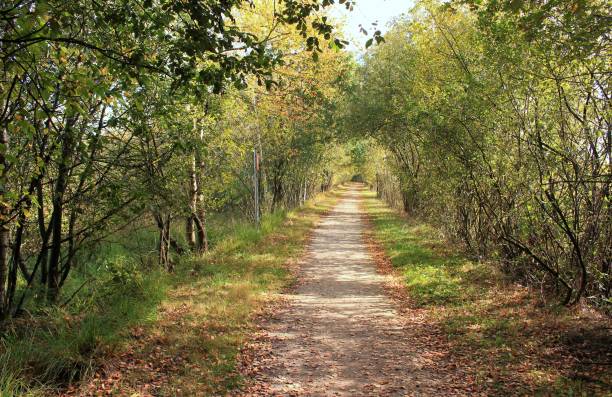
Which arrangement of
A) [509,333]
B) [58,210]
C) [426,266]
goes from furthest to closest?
[426,266] → [58,210] → [509,333]

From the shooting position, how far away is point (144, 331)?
6.34m

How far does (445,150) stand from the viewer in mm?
10570

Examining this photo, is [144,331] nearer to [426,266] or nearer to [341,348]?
[341,348]

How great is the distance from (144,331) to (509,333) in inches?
209

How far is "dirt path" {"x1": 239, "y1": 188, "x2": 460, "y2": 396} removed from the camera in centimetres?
511

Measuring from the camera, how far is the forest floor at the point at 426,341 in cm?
508

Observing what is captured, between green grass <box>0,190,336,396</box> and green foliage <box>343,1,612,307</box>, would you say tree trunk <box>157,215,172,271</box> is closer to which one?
green grass <box>0,190,336,396</box>

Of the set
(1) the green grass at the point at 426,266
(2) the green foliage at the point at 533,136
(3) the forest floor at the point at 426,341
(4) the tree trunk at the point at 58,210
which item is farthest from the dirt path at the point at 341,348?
(4) the tree trunk at the point at 58,210

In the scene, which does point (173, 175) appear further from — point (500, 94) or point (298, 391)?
point (500, 94)

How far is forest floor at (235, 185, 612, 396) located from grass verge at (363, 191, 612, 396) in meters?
0.01

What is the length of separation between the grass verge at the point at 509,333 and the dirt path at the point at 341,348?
0.59 meters

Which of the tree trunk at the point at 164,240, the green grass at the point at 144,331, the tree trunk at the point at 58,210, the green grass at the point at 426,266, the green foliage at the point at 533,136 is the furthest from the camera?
the tree trunk at the point at 164,240

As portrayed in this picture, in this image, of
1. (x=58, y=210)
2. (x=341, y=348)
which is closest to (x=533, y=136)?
(x=341, y=348)

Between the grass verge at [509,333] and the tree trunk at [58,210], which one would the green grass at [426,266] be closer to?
the grass verge at [509,333]
